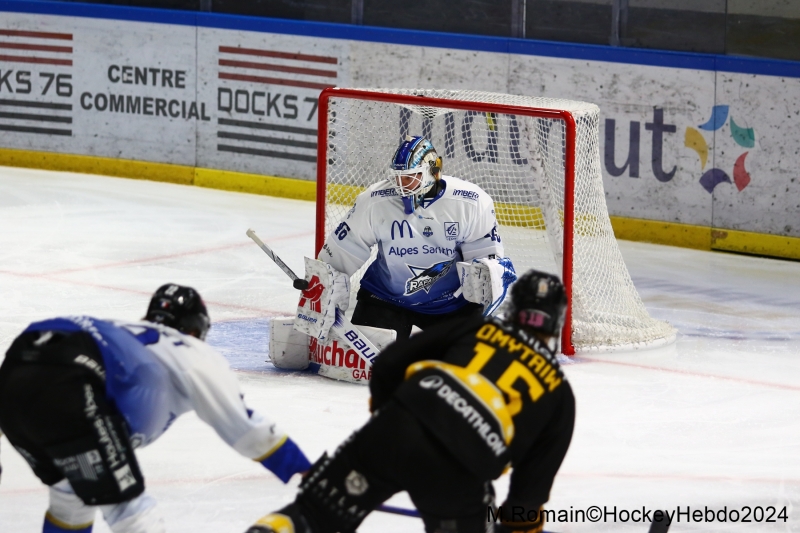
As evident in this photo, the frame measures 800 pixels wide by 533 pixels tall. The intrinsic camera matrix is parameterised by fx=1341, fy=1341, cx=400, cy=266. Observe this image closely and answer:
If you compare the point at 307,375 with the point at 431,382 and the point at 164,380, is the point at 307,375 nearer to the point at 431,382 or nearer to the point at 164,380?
the point at 164,380

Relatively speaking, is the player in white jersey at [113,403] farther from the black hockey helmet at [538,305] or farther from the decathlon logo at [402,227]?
the decathlon logo at [402,227]

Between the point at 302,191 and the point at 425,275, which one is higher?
the point at 302,191

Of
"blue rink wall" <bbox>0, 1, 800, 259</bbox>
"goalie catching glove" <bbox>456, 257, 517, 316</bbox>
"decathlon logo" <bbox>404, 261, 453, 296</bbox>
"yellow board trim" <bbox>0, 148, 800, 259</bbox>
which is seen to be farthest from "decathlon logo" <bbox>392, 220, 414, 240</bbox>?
"blue rink wall" <bbox>0, 1, 800, 259</bbox>

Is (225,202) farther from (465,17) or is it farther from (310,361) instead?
(310,361)

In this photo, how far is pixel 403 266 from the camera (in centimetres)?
546

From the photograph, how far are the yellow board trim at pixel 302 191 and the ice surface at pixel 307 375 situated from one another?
0.36 ft

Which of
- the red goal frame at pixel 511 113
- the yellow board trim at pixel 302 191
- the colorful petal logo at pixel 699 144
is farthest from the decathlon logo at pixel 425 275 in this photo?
the colorful petal logo at pixel 699 144

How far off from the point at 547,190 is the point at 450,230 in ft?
3.31

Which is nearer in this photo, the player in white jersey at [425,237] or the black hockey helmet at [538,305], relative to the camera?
the black hockey helmet at [538,305]

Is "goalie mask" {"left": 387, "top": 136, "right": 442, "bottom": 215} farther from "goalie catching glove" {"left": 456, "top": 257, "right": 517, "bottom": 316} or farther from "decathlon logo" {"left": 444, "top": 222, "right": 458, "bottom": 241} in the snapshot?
"goalie catching glove" {"left": 456, "top": 257, "right": 517, "bottom": 316}

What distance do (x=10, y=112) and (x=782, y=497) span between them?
25.8ft

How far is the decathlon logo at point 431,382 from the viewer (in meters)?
2.77

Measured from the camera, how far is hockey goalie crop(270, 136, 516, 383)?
527 centimetres

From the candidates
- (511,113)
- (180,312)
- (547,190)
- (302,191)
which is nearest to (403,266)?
(511,113)
